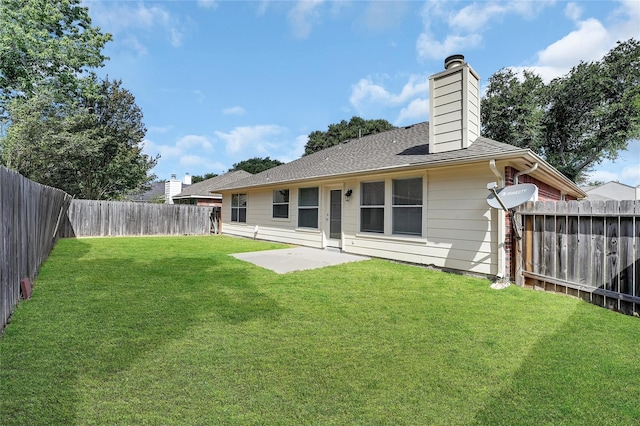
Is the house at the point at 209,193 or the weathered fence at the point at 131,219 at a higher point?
the house at the point at 209,193

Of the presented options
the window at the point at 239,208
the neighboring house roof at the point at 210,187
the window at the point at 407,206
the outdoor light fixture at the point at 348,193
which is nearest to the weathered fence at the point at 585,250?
the window at the point at 407,206

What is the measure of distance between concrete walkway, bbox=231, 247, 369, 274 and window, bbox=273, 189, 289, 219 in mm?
A: 2598

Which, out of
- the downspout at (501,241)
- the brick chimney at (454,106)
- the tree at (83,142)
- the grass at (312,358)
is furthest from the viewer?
the tree at (83,142)

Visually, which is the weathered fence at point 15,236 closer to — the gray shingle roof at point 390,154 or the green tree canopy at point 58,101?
the gray shingle roof at point 390,154

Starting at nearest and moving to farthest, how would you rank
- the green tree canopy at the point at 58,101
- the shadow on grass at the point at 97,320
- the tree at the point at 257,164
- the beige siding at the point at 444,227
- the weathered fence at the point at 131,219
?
the shadow on grass at the point at 97,320 < the beige siding at the point at 444,227 < the weathered fence at the point at 131,219 < the green tree canopy at the point at 58,101 < the tree at the point at 257,164

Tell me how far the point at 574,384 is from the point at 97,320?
4.70 meters

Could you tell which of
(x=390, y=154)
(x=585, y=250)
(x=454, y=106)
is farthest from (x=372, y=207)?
(x=585, y=250)

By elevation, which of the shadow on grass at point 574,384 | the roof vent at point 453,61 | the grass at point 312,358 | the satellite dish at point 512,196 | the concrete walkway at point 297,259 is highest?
the roof vent at point 453,61

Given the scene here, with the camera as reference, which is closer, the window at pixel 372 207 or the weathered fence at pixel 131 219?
the window at pixel 372 207

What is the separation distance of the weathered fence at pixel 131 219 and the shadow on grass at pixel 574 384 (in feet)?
50.6

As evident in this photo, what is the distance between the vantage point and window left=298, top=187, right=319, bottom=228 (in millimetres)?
10016

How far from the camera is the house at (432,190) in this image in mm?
5766

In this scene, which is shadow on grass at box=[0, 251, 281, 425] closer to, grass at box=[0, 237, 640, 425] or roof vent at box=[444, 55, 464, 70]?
grass at box=[0, 237, 640, 425]

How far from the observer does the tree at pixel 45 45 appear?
1490 cm
